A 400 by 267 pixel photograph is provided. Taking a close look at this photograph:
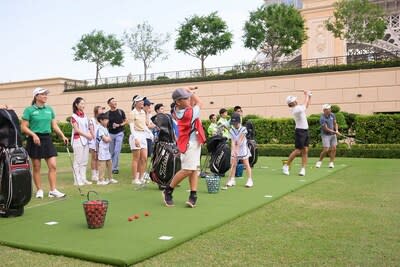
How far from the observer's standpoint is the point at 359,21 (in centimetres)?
3072

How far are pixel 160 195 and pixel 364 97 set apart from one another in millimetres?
19266

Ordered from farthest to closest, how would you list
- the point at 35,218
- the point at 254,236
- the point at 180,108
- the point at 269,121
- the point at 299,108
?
the point at 269,121 → the point at 299,108 → the point at 180,108 → the point at 35,218 → the point at 254,236

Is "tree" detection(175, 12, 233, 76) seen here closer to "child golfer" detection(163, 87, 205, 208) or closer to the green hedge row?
the green hedge row

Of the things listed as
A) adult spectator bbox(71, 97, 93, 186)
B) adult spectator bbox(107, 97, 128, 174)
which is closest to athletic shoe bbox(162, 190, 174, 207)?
adult spectator bbox(71, 97, 93, 186)

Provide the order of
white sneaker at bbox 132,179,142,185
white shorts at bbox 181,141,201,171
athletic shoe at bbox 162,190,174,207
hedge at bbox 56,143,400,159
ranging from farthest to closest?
hedge at bbox 56,143,400,159 → white sneaker at bbox 132,179,142,185 → athletic shoe at bbox 162,190,174,207 → white shorts at bbox 181,141,201,171

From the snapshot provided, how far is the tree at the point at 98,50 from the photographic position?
38344 millimetres

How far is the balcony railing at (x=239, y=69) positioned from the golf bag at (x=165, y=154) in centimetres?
1986

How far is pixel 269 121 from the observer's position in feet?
65.0

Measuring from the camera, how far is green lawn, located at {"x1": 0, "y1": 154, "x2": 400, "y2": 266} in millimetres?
3938

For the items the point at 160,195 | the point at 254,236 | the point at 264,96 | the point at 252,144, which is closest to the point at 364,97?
the point at 264,96

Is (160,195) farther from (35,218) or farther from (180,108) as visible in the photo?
(35,218)

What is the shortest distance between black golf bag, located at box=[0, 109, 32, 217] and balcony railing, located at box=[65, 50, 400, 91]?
2238cm

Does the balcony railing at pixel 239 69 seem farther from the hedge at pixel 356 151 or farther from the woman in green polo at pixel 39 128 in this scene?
the woman in green polo at pixel 39 128

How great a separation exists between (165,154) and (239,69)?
71.6 feet
